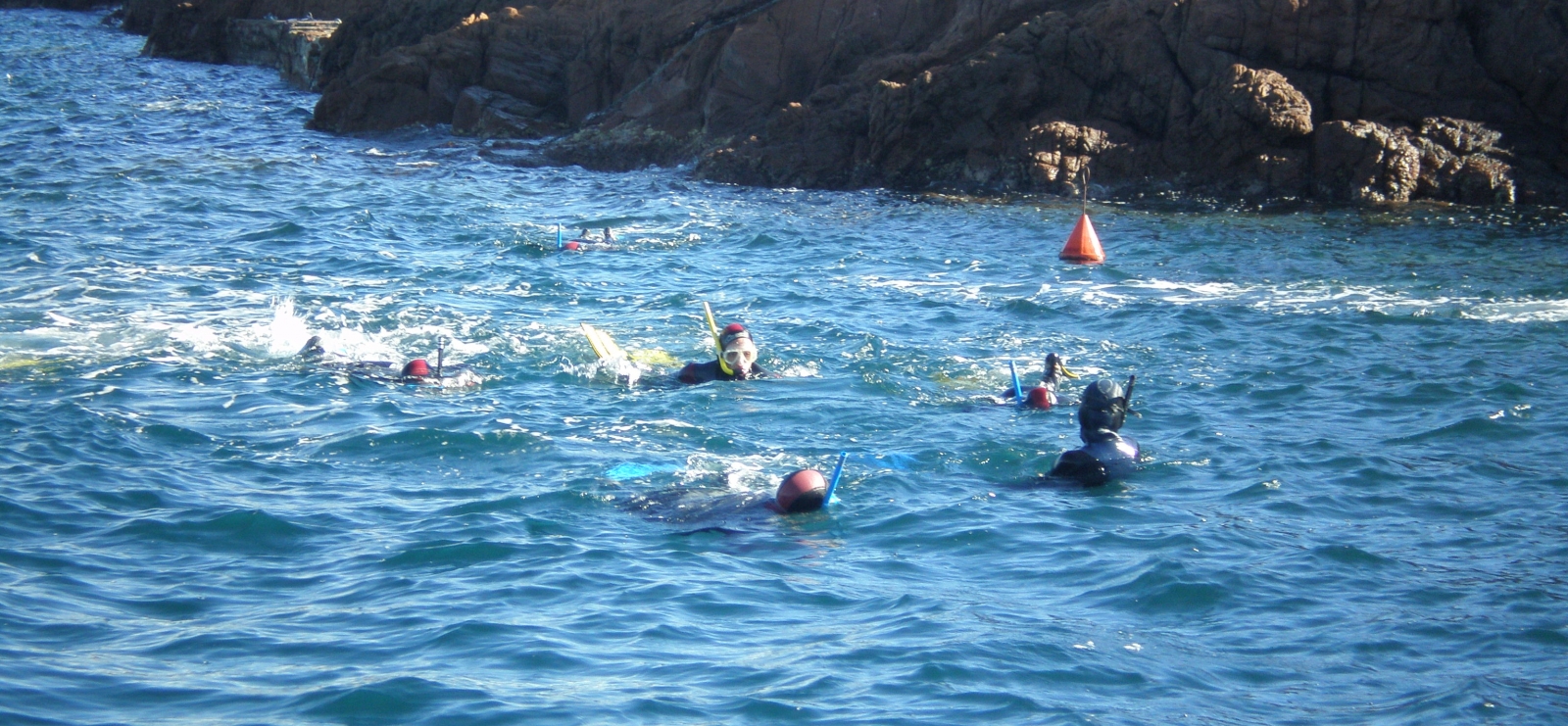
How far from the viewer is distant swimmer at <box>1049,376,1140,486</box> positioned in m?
8.78

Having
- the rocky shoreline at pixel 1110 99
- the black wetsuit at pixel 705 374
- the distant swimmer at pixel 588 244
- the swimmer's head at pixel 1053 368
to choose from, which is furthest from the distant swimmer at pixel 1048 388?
the rocky shoreline at pixel 1110 99

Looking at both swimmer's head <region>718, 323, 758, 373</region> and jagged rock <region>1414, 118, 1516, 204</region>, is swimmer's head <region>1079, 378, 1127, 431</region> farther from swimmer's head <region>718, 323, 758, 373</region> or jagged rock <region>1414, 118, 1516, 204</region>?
jagged rock <region>1414, 118, 1516, 204</region>

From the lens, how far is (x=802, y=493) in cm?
792

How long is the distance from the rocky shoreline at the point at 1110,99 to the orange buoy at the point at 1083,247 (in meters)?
4.55

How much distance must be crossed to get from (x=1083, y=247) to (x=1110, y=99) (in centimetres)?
608

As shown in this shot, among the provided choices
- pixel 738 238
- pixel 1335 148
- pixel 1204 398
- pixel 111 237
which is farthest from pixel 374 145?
pixel 1204 398

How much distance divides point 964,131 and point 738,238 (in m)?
5.39

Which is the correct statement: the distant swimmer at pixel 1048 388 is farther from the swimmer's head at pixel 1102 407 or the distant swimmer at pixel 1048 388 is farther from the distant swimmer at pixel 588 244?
the distant swimmer at pixel 588 244

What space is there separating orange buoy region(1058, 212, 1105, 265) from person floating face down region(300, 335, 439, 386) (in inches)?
331

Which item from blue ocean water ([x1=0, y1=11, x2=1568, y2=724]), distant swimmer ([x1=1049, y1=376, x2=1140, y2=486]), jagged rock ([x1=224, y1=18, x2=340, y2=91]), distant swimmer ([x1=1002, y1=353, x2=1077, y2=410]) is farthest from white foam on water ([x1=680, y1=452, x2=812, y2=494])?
jagged rock ([x1=224, y1=18, x2=340, y2=91])

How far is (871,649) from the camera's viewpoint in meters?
6.27

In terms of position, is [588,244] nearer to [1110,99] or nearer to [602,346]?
[602,346]

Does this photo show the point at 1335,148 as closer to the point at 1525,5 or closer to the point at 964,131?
the point at 1525,5

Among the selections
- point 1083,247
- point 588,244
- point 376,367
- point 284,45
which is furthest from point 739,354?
point 284,45
